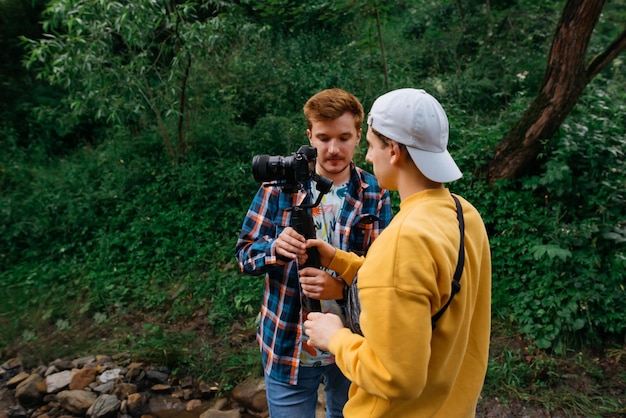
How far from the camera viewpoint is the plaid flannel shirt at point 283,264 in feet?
5.90

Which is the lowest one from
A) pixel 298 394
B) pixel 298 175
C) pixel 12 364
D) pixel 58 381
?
pixel 12 364

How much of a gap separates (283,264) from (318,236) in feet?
0.69

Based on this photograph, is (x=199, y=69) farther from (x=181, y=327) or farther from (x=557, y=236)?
(x=557, y=236)

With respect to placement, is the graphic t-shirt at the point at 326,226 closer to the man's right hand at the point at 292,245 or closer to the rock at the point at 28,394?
the man's right hand at the point at 292,245

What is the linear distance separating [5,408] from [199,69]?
471 centimetres

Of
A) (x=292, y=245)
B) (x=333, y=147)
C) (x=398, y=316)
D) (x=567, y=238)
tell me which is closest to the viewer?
(x=398, y=316)

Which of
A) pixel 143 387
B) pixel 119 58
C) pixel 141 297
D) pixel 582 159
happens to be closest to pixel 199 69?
pixel 119 58

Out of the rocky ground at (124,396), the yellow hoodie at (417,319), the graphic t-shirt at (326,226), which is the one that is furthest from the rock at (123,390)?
the yellow hoodie at (417,319)

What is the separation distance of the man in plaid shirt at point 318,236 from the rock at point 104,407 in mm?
2063

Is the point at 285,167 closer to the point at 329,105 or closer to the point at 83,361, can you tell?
the point at 329,105

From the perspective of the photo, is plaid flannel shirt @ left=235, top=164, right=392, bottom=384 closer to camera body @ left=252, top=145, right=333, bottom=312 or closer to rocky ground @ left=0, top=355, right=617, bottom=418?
camera body @ left=252, top=145, right=333, bottom=312

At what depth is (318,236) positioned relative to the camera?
1865mm

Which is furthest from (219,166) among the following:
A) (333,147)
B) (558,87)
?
(333,147)

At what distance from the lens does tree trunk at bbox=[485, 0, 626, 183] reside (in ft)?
12.9
